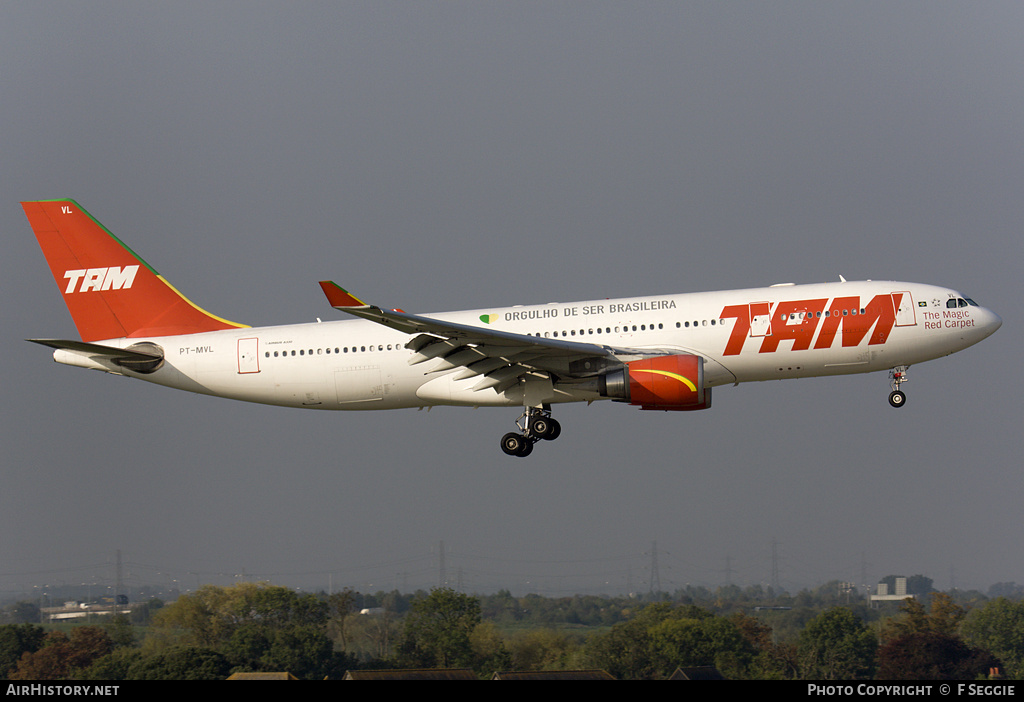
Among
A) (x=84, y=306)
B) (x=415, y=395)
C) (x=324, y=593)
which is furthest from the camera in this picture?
(x=324, y=593)

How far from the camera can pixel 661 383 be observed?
29.7 m

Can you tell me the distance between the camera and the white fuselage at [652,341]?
3081cm

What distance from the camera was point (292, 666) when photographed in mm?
54750

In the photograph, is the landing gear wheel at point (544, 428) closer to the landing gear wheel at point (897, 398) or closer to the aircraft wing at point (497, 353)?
the aircraft wing at point (497, 353)

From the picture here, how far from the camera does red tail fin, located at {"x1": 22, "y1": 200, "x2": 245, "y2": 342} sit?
118 ft

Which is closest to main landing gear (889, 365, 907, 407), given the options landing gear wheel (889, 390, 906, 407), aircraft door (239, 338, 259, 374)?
landing gear wheel (889, 390, 906, 407)

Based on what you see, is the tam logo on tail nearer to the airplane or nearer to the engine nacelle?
the airplane

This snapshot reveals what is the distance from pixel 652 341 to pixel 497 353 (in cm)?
504

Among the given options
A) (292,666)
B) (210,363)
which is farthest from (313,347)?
(292,666)

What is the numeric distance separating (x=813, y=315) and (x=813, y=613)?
123 feet

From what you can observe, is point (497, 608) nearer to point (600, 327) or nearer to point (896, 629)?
point (896, 629)

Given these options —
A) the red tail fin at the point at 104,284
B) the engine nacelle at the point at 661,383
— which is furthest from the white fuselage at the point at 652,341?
the red tail fin at the point at 104,284

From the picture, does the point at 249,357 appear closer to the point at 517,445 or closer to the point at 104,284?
the point at 104,284
